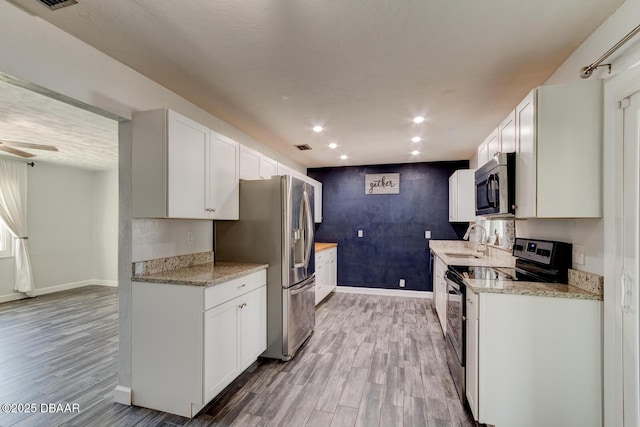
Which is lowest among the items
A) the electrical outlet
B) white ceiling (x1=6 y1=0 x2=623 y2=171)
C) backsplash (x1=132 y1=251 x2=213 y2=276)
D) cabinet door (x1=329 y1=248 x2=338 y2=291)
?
cabinet door (x1=329 y1=248 x2=338 y2=291)

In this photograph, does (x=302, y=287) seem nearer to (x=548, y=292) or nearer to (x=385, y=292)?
(x=548, y=292)

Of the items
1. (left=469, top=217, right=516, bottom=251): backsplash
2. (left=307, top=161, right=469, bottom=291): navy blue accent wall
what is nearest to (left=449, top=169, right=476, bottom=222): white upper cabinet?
(left=469, top=217, right=516, bottom=251): backsplash

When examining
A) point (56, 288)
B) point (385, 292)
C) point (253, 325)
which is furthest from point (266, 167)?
point (56, 288)

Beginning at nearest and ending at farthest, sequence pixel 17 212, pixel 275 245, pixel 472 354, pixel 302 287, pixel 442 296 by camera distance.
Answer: pixel 472 354 → pixel 275 245 → pixel 302 287 → pixel 442 296 → pixel 17 212

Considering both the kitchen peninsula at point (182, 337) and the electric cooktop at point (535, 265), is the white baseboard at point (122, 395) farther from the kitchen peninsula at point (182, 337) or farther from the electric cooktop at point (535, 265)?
the electric cooktop at point (535, 265)

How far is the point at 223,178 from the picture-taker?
8.80 ft

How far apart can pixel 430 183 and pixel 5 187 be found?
738 cm

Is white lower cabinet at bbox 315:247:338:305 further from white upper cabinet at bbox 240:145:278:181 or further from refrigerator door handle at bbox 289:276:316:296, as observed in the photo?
white upper cabinet at bbox 240:145:278:181

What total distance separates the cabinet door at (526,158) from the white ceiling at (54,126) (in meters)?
→ 3.47

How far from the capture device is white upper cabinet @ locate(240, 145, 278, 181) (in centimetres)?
306

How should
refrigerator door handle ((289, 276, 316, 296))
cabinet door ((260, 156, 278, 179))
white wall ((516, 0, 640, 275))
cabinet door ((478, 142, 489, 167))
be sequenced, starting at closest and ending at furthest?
1. white wall ((516, 0, 640, 275))
2. cabinet door ((478, 142, 489, 167))
3. refrigerator door handle ((289, 276, 316, 296))
4. cabinet door ((260, 156, 278, 179))

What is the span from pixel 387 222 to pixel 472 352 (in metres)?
3.72

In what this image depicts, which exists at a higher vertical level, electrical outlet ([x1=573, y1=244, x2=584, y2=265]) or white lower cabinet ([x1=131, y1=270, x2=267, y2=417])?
electrical outlet ([x1=573, y1=244, x2=584, y2=265])

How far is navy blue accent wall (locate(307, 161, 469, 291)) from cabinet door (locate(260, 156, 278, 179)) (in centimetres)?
228
